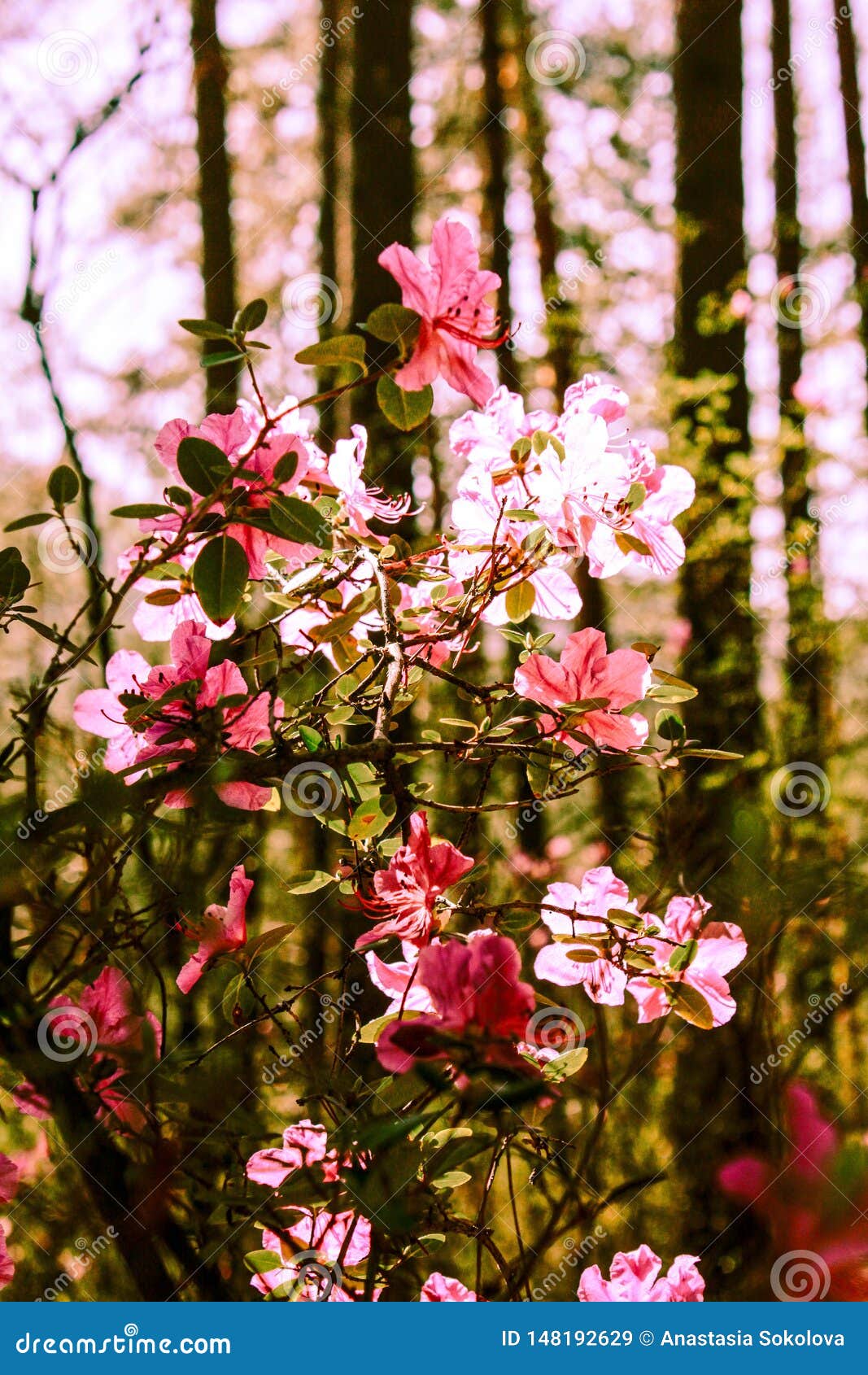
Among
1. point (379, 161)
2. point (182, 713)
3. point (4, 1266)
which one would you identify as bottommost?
point (4, 1266)

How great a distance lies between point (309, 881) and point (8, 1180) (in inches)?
15.0

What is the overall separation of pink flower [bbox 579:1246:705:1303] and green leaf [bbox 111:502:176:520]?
0.99 meters

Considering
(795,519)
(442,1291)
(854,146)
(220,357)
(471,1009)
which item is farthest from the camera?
(854,146)

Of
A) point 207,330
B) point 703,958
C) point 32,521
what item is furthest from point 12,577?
point 703,958

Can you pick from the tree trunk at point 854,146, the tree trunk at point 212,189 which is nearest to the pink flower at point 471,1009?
the tree trunk at point 212,189

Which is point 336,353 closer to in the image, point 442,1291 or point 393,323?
point 393,323

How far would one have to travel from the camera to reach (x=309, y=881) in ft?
3.45

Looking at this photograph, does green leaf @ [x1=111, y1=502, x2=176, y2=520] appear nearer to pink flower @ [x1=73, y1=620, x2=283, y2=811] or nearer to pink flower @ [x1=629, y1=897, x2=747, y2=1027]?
pink flower @ [x1=73, y1=620, x2=283, y2=811]

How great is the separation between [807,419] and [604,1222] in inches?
108

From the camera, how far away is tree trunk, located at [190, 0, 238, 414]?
3.68 metres

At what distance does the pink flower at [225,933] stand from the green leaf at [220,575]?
0.84 feet

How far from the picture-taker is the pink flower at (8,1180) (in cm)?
87

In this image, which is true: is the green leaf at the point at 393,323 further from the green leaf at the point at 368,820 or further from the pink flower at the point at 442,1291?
the pink flower at the point at 442,1291

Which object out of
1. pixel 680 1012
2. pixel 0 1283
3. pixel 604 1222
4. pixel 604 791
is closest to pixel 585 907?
pixel 680 1012
